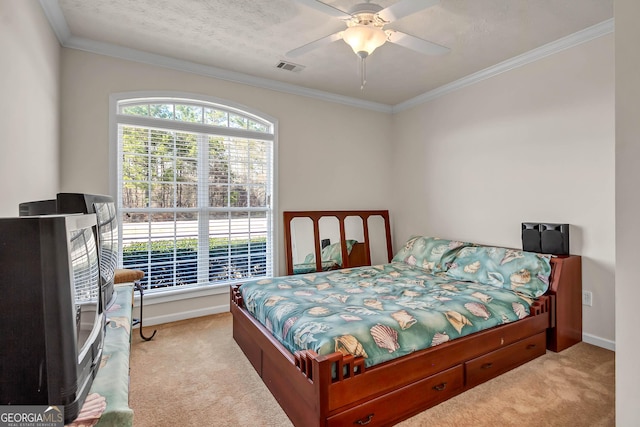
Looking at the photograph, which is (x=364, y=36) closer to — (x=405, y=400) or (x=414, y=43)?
(x=414, y=43)

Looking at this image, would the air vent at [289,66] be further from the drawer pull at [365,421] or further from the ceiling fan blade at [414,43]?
the drawer pull at [365,421]

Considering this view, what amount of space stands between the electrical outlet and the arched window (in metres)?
3.20

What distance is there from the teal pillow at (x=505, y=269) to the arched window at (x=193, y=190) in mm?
2230

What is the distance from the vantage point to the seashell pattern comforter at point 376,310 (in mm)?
1837

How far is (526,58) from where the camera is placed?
10.4 ft

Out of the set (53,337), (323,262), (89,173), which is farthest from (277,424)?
(89,173)

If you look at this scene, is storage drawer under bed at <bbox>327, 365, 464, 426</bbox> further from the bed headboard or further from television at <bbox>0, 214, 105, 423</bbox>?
the bed headboard

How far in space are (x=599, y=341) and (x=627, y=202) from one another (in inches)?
78.7

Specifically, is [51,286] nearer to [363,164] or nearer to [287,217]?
[287,217]

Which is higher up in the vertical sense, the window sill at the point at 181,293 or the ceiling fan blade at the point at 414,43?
the ceiling fan blade at the point at 414,43

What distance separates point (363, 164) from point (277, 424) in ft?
11.6

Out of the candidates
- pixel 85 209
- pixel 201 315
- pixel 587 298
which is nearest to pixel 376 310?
pixel 85 209

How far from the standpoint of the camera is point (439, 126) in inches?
164

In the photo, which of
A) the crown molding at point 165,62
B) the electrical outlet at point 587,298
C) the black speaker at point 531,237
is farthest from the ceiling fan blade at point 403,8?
the electrical outlet at point 587,298
